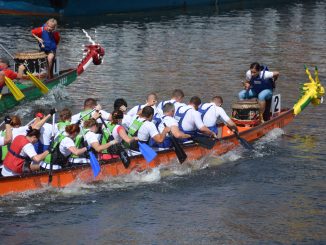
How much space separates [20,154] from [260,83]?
873cm

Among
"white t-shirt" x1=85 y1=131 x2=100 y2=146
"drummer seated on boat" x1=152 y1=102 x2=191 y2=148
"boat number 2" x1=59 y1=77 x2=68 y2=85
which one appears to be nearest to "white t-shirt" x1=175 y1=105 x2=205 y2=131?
"drummer seated on boat" x1=152 y1=102 x2=191 y2=148

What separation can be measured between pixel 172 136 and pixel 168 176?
1.02 metres

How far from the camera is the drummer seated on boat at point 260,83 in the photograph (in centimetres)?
2497

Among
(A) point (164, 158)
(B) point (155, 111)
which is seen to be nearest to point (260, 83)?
(B) point (155, 111)

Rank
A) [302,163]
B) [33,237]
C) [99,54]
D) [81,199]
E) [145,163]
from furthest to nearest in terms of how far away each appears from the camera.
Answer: [99,54], [302,163], [145,163], [81,199], [33,237]

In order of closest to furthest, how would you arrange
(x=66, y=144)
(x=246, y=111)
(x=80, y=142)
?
(x=66, y=144), (x=80, y=142), (x=246, y=111)

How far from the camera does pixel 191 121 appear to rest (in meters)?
21.9

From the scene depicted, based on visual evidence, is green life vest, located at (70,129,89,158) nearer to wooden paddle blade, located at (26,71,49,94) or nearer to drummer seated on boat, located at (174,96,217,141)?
drummer seated on boat, located at (174,96,217,141)

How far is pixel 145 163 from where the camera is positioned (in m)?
20.8

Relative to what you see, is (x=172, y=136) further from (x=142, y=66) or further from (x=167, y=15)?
(x=167, y=15)

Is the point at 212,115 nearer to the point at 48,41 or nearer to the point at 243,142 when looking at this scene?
the point at 243,142

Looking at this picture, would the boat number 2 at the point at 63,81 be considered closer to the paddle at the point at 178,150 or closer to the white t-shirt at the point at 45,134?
the paddle at the point at 178,150

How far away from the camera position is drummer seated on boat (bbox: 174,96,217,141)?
21781mm

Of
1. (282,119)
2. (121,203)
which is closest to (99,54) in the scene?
(282,119)
